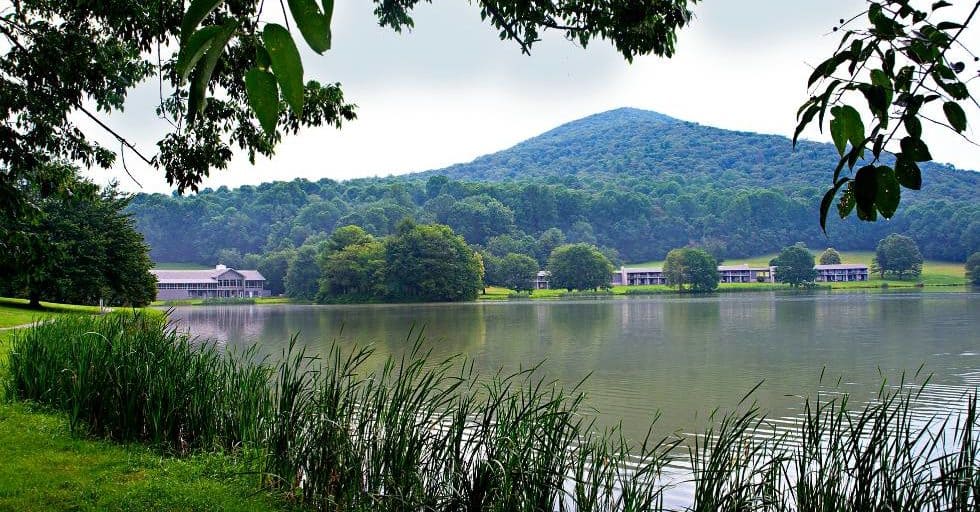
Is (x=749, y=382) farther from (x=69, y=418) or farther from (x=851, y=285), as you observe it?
(x=851, y=285)

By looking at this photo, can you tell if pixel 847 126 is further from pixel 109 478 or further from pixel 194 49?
pixel 109 478

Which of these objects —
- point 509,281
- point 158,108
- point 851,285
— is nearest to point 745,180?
point 851,285

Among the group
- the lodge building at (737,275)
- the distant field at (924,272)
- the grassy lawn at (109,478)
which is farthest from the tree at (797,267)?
the grassy lawn at (109,478)

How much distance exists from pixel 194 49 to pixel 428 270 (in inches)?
2753

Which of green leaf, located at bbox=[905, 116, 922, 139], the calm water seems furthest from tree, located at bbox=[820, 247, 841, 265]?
green leaf, located at bbox=[905, 116, 922, 139]

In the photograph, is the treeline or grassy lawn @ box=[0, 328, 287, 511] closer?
grassy lawn @ box=[0, 328, 287, 511]

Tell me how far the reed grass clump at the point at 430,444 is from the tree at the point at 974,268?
86.6m

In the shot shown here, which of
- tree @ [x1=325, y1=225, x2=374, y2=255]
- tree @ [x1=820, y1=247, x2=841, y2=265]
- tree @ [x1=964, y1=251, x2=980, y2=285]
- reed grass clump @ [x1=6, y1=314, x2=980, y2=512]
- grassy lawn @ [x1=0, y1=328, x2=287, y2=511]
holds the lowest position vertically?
grassy lawn @ [x1=0, y1=328, x2=287, y2=511]

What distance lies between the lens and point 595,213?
11869 centimetres

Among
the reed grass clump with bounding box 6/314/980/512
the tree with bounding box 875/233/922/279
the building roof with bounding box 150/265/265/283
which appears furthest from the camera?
the building roof with bounding box 150/265/265/283

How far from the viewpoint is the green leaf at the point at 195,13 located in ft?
2.83

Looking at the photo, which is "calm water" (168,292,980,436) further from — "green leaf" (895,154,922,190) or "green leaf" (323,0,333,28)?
"green leaf" (323,0,333,28)

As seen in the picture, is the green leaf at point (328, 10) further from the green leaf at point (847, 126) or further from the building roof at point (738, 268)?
the building roof at point (738, 268)

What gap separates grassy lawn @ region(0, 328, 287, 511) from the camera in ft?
14.9
